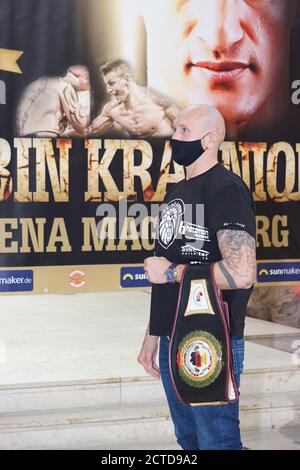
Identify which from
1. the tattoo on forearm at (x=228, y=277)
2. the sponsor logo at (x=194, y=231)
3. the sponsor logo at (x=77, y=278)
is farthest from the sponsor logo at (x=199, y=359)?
the sponsor logo at (x=77, y=278)

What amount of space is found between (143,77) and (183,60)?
24 cm

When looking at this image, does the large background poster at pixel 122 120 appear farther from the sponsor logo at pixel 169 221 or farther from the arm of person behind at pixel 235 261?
the arm of person behind at pixel 235 261

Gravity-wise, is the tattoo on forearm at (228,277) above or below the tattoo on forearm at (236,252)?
below

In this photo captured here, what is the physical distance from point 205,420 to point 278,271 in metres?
1.84

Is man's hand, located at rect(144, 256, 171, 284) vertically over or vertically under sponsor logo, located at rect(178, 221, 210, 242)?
under

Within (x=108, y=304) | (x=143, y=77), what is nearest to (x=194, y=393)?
(x=143, y=77)

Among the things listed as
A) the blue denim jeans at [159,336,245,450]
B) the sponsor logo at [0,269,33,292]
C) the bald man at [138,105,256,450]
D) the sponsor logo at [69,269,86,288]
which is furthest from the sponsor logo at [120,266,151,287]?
the blue denim jeans at [159,336,245,450]

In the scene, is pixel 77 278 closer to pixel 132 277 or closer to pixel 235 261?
pixel 132 277

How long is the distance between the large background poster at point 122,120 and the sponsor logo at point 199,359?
143 cm

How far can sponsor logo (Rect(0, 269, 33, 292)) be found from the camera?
3.76 meters

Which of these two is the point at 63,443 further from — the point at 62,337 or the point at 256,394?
the point at 62,337

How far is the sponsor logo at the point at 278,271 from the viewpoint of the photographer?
4199 millimetres

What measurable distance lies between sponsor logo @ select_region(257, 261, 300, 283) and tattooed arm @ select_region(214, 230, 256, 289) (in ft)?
5.67

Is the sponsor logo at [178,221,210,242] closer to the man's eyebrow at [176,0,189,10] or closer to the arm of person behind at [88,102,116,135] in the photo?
the arm of person behind at [88,102,116,135]
